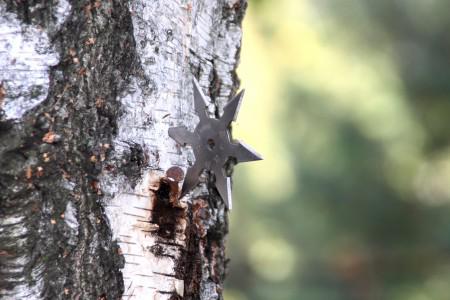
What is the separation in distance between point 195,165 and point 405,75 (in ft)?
9.36

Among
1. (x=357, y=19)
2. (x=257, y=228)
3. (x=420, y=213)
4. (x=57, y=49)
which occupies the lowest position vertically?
(x=257, y=228)

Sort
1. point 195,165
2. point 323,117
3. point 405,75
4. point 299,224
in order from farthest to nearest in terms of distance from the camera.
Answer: point 299,224
point 323,117
point 405,75
point 195,165

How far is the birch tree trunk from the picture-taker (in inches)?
38.6

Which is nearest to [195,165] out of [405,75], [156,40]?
[156,40]

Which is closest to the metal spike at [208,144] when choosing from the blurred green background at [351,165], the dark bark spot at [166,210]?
the dark bark spot at [166,210]

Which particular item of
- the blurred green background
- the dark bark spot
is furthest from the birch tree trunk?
the blurred green background

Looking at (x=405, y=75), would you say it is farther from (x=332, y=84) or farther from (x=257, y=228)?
(x=257, y=228)

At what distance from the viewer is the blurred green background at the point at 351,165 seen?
3750mm

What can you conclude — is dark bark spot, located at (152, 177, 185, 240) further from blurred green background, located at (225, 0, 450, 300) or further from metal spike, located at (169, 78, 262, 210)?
blurred green background, located at (225, 0, 450, 300)

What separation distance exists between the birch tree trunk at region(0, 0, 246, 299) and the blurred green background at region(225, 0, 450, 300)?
92.5 inches

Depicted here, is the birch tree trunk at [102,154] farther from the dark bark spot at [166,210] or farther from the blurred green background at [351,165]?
the blurred green background at [351,165]

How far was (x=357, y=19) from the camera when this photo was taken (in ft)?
13.0

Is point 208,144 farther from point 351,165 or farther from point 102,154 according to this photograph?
point 351,165

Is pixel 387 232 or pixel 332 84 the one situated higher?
pixel 332 84
